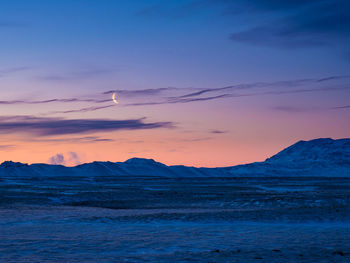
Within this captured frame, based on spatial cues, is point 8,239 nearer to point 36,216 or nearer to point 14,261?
point 14,261

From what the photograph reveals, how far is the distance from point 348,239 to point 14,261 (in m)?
11.2

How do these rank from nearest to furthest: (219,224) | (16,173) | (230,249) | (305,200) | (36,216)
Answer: (230,249) → (219,224) → (36,216) → (305,200) → (16,173)

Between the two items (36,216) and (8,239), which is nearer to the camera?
(8,239)

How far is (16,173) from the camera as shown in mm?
157750

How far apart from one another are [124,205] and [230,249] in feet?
61.9

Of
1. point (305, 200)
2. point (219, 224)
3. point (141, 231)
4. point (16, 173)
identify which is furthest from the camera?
point (16, 173)

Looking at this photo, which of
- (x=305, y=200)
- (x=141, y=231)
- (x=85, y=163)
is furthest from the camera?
(x=85, y=163)

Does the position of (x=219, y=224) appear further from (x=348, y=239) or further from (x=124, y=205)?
(x=124, y=205)

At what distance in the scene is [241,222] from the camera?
2078 cm

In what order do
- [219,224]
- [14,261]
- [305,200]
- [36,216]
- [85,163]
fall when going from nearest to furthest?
[14,261], [219,224], [36,216], [305,200], [85,163]

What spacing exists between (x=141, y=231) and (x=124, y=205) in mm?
14326

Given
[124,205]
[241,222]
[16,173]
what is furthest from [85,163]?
[241,222]

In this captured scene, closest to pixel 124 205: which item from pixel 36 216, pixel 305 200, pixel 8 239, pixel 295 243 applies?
pixel 36 216

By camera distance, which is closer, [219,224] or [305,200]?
[219,224]
